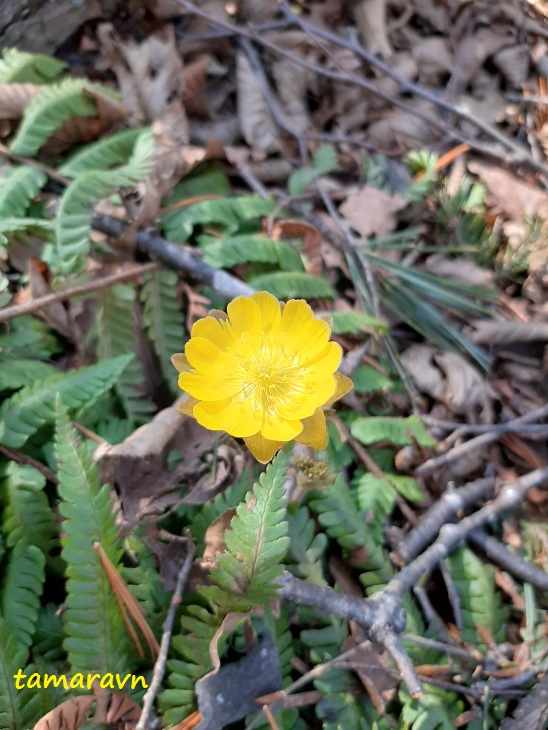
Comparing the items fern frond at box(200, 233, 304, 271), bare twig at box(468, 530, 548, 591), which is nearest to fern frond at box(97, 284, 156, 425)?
fern frond at box(200, 233, 304, 271)

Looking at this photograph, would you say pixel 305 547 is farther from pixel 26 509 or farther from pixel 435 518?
pixel 26 509

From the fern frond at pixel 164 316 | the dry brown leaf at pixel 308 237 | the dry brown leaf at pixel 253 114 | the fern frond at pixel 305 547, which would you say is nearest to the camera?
the fern frond at pixel 305 547

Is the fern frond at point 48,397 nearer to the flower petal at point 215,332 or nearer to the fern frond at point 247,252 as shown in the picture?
the flower petal at point 215,332

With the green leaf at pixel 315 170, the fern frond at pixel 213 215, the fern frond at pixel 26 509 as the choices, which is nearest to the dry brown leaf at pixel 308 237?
the fern frond at pixel 213 215

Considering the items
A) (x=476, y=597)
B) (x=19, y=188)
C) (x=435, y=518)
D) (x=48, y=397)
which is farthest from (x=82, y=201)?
(x=476, y=597)

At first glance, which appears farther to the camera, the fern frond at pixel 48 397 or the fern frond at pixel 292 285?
the fern frond at pixel 292 285

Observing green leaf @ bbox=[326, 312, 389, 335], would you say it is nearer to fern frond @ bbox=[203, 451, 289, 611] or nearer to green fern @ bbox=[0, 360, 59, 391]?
fern frond @ bbox=[203, 451, 289, 611]
